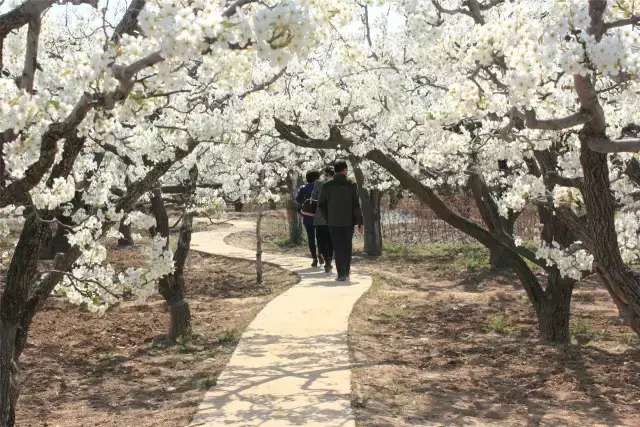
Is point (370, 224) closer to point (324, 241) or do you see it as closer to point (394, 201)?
point (324, 241)

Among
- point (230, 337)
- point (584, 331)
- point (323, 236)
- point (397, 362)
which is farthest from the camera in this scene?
point (323, 236)

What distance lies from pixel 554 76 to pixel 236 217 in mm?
27848

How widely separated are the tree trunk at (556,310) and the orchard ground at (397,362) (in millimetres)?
203

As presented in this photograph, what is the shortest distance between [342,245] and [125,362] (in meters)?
4.25

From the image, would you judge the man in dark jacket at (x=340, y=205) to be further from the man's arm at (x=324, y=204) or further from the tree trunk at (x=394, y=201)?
the tree trunk at (x=394, y=201)

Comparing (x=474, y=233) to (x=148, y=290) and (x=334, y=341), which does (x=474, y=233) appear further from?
(x=148, y=290)

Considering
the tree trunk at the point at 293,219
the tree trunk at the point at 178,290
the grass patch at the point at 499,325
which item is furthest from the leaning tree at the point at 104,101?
the tree trunk at the point at 293,219

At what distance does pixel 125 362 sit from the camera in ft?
27.5

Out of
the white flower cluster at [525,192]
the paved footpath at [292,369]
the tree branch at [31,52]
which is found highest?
the tree branch at [31,52]

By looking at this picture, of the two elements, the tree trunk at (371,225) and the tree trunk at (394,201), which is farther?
the tree trunk at (394,201)

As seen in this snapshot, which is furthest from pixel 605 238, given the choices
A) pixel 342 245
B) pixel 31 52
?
pixel 342 245

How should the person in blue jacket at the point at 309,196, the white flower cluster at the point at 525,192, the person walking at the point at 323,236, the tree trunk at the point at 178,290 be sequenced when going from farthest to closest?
1. the person in blue jacket at the point at 309,196
2. the person walking at the point at 323,236
3. the tree trunk at the point at 178,290
4. the white flower cluster at the point at 525,192

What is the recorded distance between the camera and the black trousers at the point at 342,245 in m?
11.3

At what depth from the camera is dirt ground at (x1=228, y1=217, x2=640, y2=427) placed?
20.4 ft
